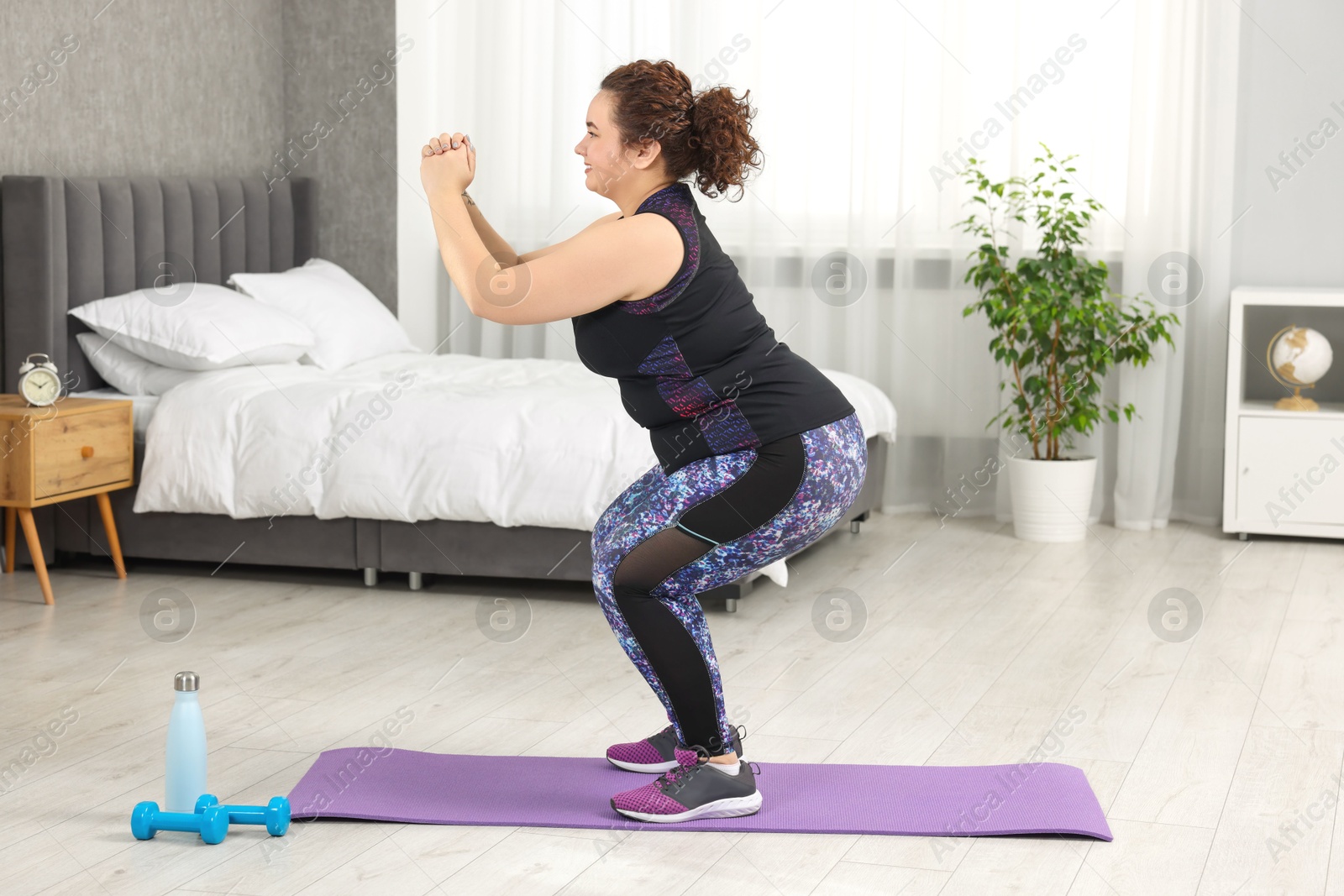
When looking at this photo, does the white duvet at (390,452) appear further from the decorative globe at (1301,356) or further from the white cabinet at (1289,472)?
the decorative globe at (1301,356)

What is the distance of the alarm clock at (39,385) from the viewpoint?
3723 millimetres

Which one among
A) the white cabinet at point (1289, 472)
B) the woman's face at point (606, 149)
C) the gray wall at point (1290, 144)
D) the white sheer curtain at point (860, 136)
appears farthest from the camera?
the white sheer curtain at point (860, 136)

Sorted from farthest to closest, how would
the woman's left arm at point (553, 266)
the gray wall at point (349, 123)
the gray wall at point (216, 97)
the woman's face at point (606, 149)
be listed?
the gray wall at point (349, 123)
the gray wall at point (216, 97)
the woman's face at point (606, 149)
the woman's left arm at point (553, 266)

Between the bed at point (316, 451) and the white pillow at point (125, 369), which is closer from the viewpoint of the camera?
the bed at point (316, 451)

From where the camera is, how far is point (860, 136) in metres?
5.18

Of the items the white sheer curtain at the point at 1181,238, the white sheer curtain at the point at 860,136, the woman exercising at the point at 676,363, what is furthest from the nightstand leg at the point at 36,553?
the white sheer curtain at the point at 1181,238

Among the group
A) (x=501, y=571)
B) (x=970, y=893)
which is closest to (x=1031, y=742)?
(x=970, y=893)

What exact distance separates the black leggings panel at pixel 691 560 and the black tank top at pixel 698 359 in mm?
55

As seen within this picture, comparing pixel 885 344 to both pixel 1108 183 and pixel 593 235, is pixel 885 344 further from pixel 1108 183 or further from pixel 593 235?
pixel 593 235

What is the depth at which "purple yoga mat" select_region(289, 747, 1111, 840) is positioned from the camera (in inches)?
89.4

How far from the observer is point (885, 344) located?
5258 millimetres

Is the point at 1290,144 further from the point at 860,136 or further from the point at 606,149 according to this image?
the point at 606,149

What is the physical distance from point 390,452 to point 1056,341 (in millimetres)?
2202

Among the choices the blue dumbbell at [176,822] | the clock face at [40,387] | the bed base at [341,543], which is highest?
the clock face at [40,387]
